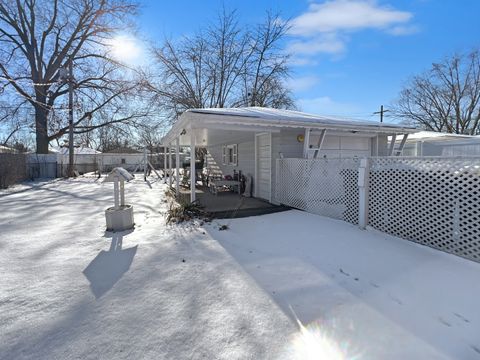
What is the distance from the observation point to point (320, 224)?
A: 524 centimetres

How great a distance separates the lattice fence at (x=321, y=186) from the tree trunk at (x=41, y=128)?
66.0 feet

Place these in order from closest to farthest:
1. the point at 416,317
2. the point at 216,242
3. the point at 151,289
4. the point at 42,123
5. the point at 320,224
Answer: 1. the point at 416,317
2. the point at 151,289
3. the point at 216,242
4. the point at 320,224
5. the point at 42,123

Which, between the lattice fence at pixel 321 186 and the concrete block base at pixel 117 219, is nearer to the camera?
the concrete block base at pixel 117 219

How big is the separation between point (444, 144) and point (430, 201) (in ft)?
37.9

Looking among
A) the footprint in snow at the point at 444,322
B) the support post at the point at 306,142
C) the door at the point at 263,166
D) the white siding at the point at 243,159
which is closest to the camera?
the footprint in snow at the point at 444,322

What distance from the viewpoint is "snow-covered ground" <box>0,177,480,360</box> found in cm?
193

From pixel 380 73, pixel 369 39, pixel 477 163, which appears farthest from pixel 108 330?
pixel 380 73

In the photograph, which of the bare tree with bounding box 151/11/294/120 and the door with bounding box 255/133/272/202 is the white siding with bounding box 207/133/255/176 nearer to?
the door with bounding box 255/133/272/202

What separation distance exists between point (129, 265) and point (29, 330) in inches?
52.5

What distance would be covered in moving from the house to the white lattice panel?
2.61 meters

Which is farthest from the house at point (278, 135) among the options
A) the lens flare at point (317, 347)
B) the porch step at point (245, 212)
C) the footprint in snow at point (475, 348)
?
the footprint in snow at point (475, 348)

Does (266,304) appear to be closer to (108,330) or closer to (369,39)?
(108,330)

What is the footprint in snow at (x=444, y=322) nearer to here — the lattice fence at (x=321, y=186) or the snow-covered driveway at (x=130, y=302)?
the snow-covered driveway at (x=130, y=302)

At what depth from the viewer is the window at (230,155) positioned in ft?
35.5
